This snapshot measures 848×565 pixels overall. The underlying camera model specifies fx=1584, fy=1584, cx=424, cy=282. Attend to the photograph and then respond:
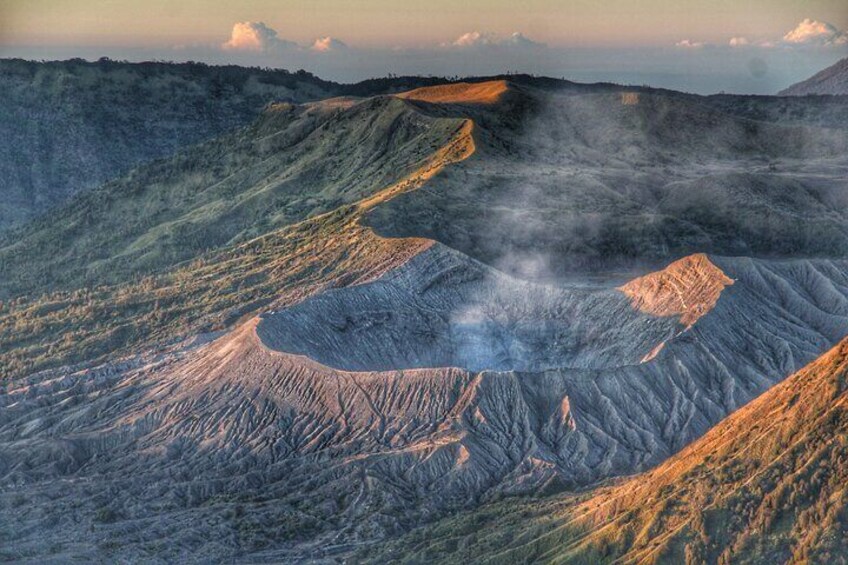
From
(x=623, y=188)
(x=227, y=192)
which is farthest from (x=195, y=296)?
(x=623, y=188)

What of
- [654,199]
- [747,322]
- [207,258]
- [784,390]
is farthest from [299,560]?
[654,199]

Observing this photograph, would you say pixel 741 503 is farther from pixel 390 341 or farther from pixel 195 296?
pixel 195 296

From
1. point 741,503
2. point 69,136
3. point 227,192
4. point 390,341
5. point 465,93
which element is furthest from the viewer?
point 69,136

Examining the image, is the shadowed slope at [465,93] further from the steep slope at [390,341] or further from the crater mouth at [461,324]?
the crater mouth at [461,324]

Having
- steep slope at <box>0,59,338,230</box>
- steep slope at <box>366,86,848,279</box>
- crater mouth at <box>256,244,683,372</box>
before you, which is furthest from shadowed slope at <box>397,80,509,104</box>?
crater mouth at <box>256,244,683,372</box>

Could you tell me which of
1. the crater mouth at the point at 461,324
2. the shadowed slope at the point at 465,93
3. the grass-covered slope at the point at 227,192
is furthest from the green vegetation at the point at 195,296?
the shadowed slope at the point at 465,93

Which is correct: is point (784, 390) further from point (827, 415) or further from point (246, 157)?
point (246, 157)
